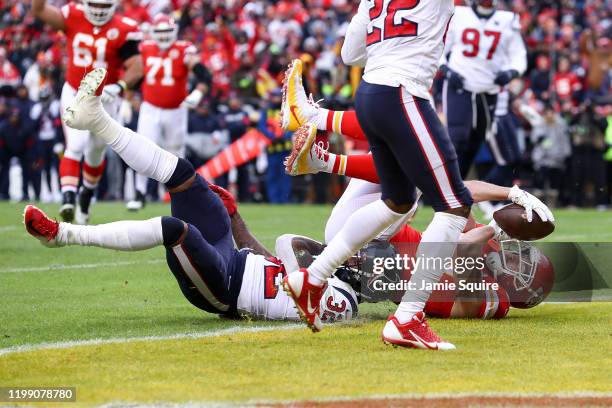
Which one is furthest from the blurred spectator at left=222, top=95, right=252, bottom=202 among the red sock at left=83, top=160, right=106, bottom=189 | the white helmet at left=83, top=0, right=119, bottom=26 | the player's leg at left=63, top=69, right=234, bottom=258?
the player's leg at left=63, top=69, right=234, bottom=258

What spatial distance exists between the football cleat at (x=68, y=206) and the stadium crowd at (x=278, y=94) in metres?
4.29

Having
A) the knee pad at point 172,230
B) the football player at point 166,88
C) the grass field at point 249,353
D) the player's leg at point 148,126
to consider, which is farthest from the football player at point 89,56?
the knee pad at point 172,230

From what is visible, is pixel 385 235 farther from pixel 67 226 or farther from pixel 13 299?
pixel 13 299

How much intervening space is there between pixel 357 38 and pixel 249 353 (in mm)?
1586

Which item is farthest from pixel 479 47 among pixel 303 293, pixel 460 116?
pixel 303 293

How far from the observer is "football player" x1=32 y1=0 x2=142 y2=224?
10.8 meters

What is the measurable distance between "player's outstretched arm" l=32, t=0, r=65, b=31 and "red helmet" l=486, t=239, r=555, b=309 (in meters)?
5.97

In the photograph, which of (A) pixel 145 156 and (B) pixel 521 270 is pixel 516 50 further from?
(A) pixel 145 156

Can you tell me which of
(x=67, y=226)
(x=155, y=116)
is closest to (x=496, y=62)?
(x=155, y=116)

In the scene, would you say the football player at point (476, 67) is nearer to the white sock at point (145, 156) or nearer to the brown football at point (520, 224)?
the brown football at point (520, 224)

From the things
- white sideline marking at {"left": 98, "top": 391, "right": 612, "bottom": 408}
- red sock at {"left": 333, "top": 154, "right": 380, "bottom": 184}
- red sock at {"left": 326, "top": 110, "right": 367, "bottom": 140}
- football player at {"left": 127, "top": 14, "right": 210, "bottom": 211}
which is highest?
red sock at {"left": 326, "top": 110, "right": 367, "bottom": 140}

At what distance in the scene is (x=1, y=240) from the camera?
10.3 meters

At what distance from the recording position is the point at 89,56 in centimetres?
1097

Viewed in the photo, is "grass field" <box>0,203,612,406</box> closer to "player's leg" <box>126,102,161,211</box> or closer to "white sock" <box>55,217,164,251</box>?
"white sock" <box>55,217,164,251</box>
